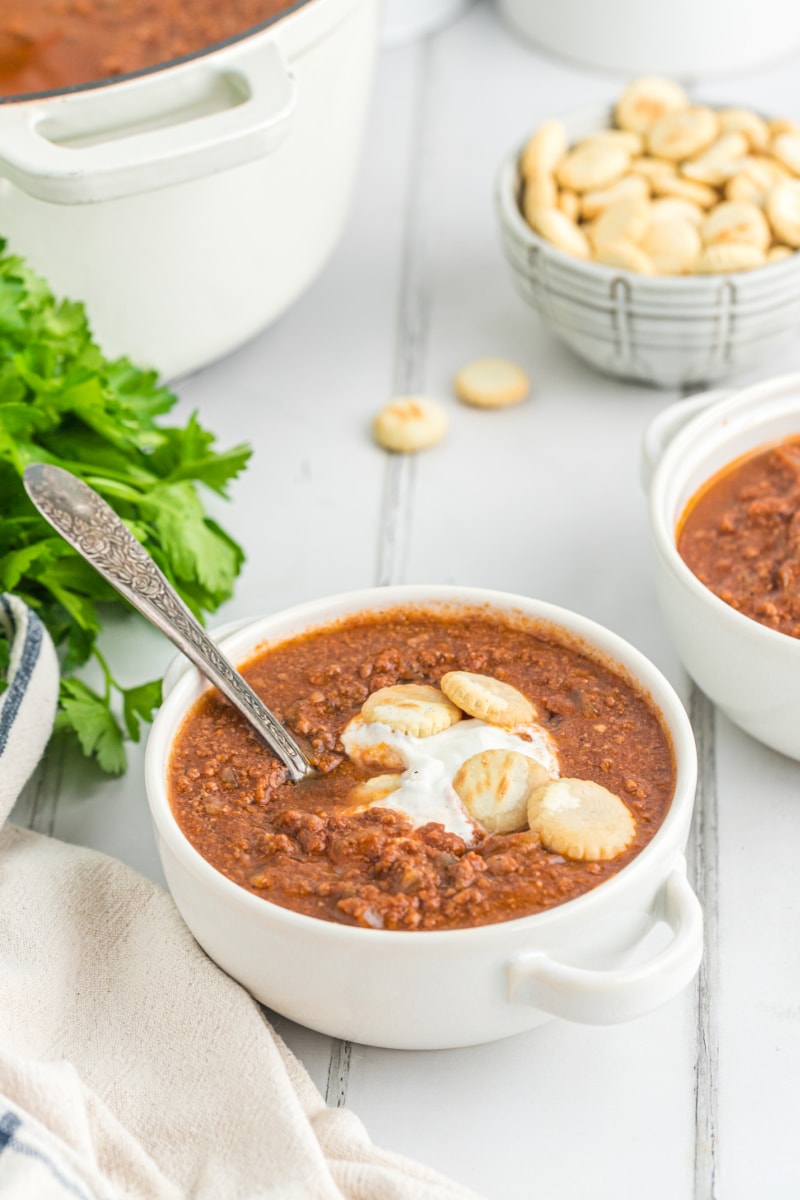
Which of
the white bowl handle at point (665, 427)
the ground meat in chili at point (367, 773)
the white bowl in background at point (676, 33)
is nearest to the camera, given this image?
the ground meat in chili at point (367, 773)

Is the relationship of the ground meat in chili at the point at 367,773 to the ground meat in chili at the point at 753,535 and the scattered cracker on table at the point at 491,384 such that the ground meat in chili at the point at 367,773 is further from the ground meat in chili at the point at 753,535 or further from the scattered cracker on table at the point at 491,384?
the scattered cracker on table at the point at 491,384

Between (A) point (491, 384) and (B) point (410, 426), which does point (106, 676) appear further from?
(A) point (491, 384)

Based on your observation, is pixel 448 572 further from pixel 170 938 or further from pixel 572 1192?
pixel 572 1192

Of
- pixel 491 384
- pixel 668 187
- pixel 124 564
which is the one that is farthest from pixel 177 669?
pixel 668 187

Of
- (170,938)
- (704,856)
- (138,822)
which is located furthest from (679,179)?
(170,938)

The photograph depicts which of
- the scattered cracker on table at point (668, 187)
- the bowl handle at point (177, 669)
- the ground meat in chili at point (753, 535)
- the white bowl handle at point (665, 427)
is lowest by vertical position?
the ground meat in chili at point (753, 535)

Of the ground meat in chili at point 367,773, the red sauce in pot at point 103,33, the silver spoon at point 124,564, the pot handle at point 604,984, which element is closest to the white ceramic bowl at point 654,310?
the red sauce in pot at point 103,33

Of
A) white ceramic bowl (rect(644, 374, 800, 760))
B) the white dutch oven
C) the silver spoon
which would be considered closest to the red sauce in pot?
the white dutch oven
